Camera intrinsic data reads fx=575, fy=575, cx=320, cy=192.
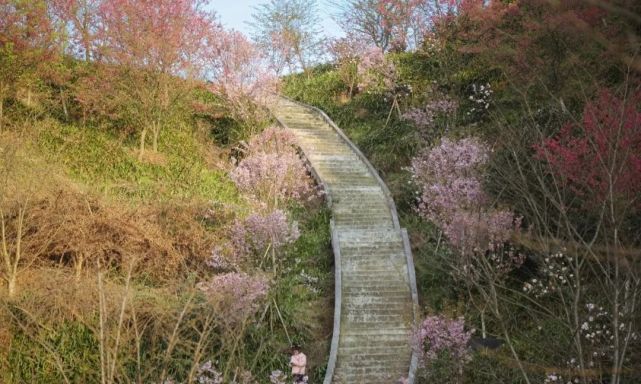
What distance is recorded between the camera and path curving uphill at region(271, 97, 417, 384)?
13.6 metres

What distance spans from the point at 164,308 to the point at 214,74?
14031 mm

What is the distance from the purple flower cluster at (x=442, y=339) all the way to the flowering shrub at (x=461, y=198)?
1562 mm

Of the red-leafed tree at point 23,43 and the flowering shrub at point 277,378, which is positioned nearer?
the flowering shrub at point 277,378

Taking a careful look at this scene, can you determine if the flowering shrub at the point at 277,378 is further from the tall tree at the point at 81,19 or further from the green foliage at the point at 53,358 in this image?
the tall tree at the point at 81,19

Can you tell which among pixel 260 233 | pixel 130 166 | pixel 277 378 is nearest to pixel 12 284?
pixel 260 233

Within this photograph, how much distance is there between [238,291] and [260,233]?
2754 mm

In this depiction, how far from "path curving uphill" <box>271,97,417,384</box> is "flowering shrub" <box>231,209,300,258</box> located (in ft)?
7.07

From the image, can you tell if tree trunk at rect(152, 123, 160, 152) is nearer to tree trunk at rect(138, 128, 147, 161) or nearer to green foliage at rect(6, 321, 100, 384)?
tree trunk at rect(138, 128, 147, 161)

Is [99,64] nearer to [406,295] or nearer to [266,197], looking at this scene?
[266,197]

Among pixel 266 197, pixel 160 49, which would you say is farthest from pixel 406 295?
pixel 160 49

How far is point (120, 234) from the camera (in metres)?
14.4

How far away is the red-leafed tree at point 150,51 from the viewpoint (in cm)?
1998

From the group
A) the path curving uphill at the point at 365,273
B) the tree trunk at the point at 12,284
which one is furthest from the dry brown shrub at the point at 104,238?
the path curving uphill at the point at 365,273

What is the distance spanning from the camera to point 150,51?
65.8ft
